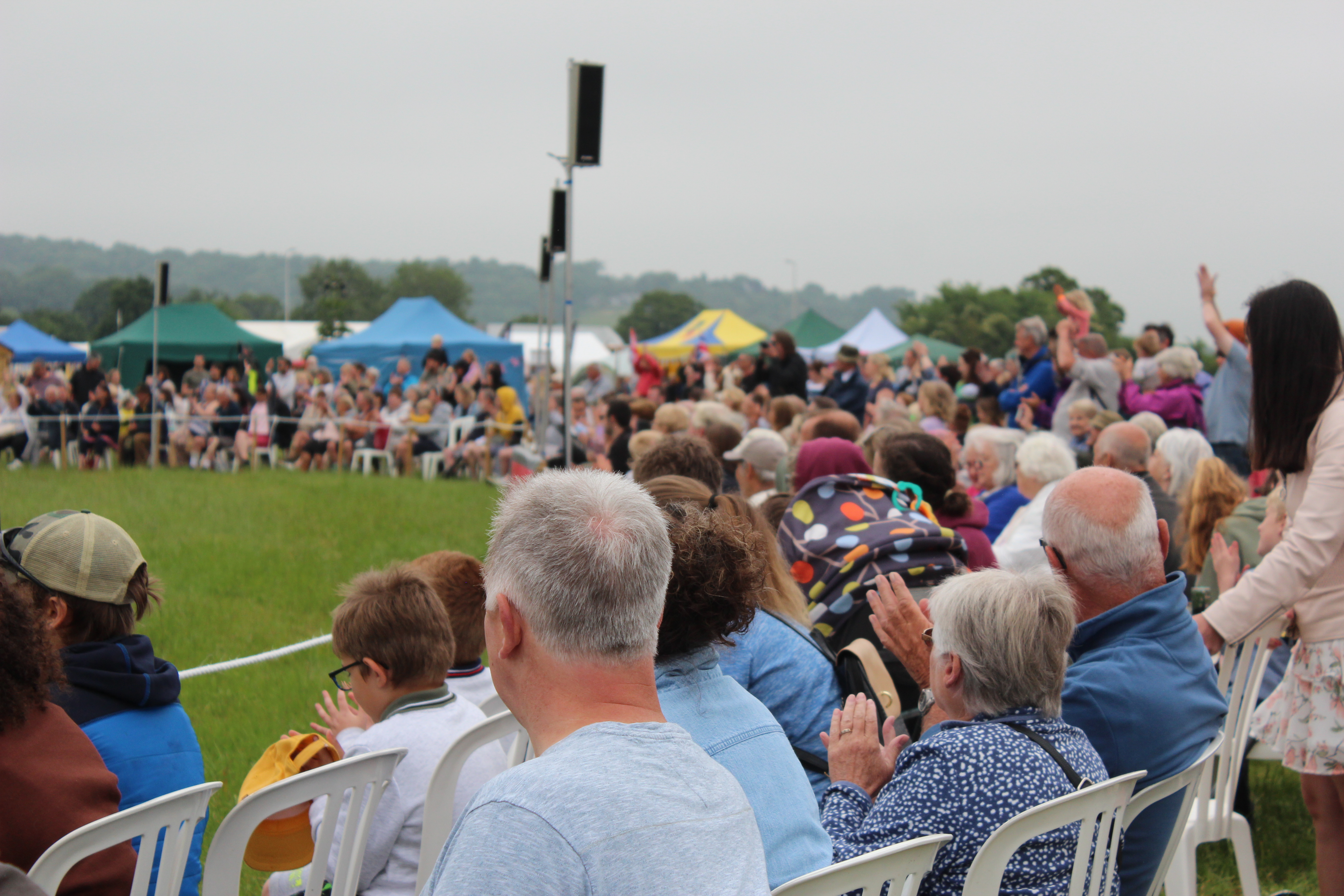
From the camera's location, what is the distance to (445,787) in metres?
2.21

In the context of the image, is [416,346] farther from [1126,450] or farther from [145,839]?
[145,839]

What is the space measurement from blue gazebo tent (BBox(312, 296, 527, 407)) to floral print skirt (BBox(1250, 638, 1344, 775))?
16919 mm

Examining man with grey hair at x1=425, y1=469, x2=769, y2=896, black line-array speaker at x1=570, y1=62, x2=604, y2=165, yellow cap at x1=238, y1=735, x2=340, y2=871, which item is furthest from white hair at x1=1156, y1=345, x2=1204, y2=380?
man with grey hair at x1=425, y1=469, x2=769, y2=896

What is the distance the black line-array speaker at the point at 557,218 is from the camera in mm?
8781

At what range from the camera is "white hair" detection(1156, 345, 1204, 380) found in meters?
7.71

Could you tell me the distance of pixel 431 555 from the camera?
309cm

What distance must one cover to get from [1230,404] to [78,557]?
637 cm

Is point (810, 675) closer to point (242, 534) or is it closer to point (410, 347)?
point (242, 534)

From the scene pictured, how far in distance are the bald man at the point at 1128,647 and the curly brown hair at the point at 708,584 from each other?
1.61 feet

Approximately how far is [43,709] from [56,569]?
1.51 ft

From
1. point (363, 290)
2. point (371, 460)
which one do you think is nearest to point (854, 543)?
point (371, 460)

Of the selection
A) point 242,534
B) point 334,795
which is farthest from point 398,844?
point 242,534

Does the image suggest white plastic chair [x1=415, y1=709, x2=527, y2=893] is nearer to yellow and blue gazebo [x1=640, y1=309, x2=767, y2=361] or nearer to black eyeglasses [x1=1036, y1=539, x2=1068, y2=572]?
black eyeglasses [x1=1036, y1=539, x2=1068, y2=572]

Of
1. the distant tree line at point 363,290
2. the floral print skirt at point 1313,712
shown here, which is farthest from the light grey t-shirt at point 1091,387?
the distant tree line at point 363,290
